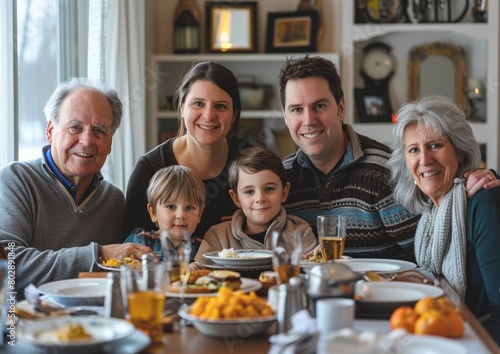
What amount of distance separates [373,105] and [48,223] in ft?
9.93

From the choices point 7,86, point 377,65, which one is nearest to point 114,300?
point 7,86

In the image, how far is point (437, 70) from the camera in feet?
16.7

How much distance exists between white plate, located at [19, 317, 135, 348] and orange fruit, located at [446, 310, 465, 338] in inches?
23.1

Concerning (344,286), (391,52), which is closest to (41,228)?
(344,286)

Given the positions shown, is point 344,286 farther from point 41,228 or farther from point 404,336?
point 41,228

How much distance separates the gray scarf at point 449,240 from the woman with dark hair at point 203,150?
2.79 feet

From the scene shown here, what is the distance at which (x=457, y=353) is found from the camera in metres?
1.25

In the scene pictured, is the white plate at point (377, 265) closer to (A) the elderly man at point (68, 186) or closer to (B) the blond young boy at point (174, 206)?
(B) the blond young boy at point (174, 206)

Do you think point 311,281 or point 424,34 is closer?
point 311,281

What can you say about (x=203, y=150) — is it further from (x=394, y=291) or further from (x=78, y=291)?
(x=394, y=291)

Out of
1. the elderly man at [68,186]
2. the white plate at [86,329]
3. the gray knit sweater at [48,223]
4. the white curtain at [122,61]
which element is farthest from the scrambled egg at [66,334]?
the white curtain at [122,61]

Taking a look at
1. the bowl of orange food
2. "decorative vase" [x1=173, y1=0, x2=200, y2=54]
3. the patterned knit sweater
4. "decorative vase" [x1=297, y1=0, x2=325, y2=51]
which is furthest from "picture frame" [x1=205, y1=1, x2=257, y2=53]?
the bowl of orange food

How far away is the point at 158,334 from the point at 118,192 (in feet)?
4.89

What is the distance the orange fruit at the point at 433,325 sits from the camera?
4.56 feet
